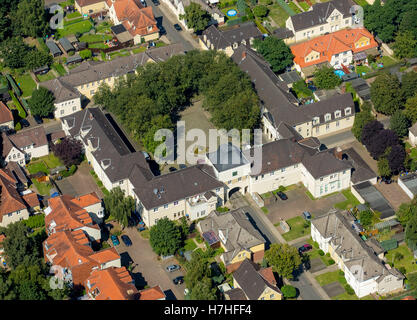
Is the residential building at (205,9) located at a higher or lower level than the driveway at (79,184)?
higher

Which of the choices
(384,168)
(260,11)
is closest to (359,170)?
(384,168)

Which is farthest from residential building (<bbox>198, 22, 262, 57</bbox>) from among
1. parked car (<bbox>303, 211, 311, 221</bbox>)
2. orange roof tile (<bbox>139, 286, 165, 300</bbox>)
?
orange roof tile (<bbox>139, 286, 165, 300</bbox>)

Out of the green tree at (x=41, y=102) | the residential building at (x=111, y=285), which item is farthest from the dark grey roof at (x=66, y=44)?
the residential building at (x=111, y=285)

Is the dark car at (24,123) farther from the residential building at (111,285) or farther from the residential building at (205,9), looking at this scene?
the residential building at (111,285)

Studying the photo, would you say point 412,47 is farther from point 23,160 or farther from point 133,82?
point 23,160

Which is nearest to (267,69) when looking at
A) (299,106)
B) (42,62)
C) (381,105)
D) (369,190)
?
(299,106)

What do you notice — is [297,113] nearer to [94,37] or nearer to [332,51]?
[332,51]

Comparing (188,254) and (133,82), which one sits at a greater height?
(133,82)
